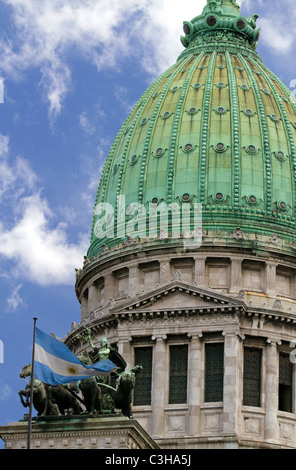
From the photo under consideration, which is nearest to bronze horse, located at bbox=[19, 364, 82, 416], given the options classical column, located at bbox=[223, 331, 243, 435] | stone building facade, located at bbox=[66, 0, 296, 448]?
stone building facade, located at bbox=[66, 0, 296, 448]

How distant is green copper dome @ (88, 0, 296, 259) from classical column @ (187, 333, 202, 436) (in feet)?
27.1

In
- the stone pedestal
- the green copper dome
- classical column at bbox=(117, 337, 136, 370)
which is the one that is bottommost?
the stone pedestal

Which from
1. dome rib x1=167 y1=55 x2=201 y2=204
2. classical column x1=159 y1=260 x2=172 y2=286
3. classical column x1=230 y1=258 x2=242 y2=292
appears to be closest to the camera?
classical column x1=230 y1=258 x2=242 y2=292

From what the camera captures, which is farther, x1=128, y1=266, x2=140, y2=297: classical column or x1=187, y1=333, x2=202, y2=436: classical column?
x1=128, y1=266, x2=140, y2=297: classical column

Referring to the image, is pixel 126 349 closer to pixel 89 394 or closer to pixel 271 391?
pixel 271 391

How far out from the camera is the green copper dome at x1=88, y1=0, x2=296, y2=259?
3858 inches

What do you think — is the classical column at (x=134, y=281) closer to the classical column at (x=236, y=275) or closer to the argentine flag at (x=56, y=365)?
the classical column at (x=236, y=275)

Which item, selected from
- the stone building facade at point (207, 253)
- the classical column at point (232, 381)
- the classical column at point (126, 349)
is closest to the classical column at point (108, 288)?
the stone building facade at point (207, 253)

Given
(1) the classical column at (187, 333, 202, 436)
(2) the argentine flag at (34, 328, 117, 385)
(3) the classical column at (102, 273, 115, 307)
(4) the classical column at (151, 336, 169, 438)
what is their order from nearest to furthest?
1. (2) the argentine flag at (34, 328, 117, 385)
2. (1) the classical column at (187, 333, 202, 436)
3. (4) the classical column at (151, 336, 169, 438)
4. (3) the classical column at (102, 273, 115, 307)

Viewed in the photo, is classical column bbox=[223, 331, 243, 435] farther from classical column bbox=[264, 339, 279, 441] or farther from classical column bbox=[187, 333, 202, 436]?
classical column bbox=[264, 339, 279, 441]

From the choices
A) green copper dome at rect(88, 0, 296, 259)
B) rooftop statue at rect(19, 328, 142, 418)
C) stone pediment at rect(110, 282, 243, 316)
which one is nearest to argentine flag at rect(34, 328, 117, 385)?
rooftop statue at rect(19, 328, 142, 418)

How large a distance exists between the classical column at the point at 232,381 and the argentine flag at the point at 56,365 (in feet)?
57.2

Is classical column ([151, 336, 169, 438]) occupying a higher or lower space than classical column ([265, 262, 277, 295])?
lower
